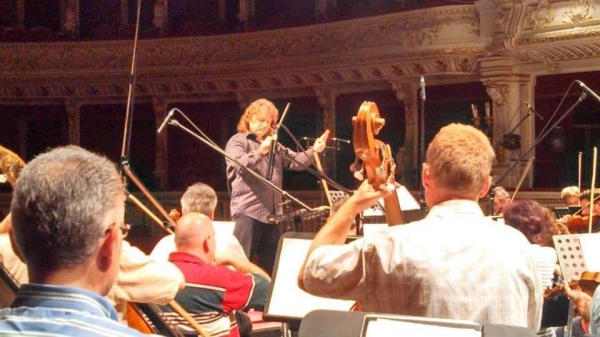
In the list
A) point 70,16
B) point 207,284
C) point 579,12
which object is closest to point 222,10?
point 70,16

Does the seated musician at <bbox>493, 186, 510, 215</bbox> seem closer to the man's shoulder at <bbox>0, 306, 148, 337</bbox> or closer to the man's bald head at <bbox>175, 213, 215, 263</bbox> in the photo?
the man's bald head at <bbox>175, 213, 215, 263</bbox>

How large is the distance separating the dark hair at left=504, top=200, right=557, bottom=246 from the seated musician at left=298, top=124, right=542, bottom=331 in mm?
2137

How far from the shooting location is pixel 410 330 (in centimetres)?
215

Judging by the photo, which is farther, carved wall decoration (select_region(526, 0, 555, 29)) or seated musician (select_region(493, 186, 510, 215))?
carved wall decoration (select_region(526, 0, 555, 29))

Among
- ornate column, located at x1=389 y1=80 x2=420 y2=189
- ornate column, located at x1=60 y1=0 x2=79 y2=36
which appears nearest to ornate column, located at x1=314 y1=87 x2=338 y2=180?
ornate column, located at x1=389 y1=80 x2=420 y2=189

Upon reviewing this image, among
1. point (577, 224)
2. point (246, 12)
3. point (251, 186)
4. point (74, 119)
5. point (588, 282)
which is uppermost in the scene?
point (246, 12)

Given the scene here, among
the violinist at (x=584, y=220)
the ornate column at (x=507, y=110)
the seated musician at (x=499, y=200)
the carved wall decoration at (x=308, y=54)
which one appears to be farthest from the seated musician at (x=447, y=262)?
the ornate column at (x=507, y=110)

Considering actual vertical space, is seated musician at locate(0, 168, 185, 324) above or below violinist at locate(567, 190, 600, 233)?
above

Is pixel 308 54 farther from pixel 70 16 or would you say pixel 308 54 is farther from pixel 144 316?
pixel 144 316

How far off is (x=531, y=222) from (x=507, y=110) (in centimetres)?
628

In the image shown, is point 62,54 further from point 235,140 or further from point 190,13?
point 235,140

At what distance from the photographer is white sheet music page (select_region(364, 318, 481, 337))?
6.98 feet

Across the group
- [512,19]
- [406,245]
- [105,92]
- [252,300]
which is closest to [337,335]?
[406,245]

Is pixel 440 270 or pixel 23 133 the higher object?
pixel 23 133
